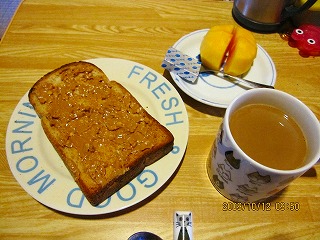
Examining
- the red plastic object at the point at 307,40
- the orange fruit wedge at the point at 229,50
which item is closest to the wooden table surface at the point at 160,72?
the red plastic object at the point at 307,40

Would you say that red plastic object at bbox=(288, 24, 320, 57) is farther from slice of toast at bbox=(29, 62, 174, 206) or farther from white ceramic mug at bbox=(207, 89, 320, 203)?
slice of toast at bbox=(29, 62, 174, 206)

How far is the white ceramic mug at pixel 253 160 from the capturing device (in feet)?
1.75

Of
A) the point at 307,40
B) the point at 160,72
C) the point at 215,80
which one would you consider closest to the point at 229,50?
the point at 215,80

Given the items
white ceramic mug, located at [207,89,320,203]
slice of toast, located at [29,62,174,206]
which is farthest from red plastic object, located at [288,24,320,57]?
slice of toast, located at [29,62,174,206]

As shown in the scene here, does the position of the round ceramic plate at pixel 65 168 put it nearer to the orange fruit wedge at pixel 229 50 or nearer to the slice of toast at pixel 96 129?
the slice of toast at pixel 96 129

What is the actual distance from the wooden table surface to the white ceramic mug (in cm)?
7

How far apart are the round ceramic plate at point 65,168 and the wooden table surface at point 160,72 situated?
0.04 metres

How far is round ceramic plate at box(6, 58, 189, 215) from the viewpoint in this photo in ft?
2.08

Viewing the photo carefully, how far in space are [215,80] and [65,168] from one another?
19.4 inches

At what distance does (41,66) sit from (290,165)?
0.75 m

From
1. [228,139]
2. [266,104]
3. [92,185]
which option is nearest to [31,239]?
[92,185]

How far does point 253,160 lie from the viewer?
529 millimetres

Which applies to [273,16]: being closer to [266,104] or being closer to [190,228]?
[266,104]

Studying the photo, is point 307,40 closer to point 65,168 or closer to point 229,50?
point 229,50
